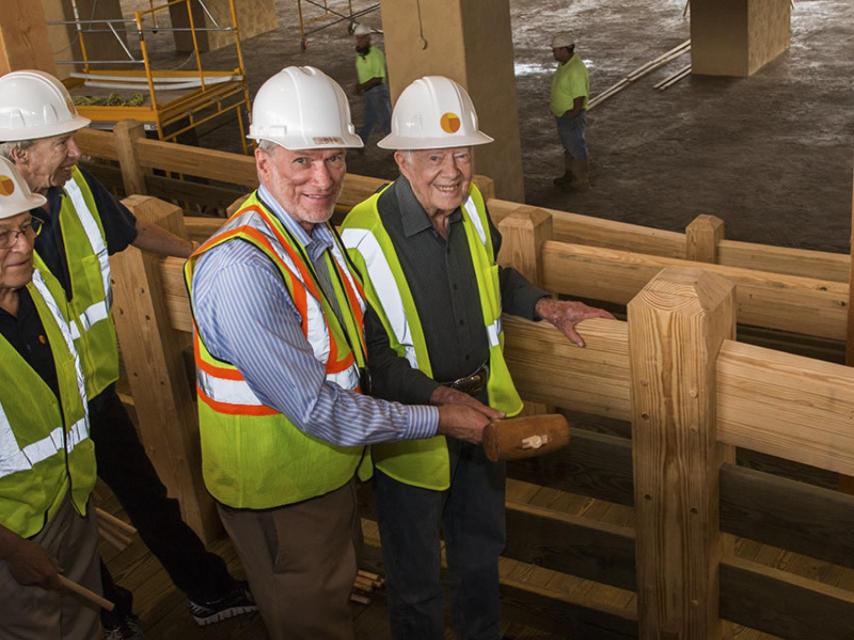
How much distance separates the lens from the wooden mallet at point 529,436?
2787 millimetres

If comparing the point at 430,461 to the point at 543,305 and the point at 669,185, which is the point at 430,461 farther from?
the point at 669,185

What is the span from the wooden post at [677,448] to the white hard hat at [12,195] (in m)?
1.66

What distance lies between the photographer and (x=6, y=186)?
3.08 meters

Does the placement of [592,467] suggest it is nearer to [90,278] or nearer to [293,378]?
[293,378]

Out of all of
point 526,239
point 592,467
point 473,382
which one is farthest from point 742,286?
point 473,382

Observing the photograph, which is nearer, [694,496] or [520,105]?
[694,496]

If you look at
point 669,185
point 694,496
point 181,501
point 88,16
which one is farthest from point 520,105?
point 694,496

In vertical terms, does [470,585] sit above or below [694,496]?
below

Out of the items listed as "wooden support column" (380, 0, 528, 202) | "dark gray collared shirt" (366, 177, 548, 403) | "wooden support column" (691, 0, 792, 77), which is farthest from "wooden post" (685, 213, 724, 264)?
"wooden support column" (691, 0, 792, 77)

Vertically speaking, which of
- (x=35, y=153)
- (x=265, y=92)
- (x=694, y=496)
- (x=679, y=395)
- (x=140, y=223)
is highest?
(x=265, y=92)

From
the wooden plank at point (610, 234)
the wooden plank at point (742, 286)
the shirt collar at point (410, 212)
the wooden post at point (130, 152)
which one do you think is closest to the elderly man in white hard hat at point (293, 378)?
the shirt collar at point (410, 212)

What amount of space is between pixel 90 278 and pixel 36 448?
2.76 feet

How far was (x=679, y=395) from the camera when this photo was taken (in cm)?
293

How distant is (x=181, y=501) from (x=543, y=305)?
1909 millimetres
